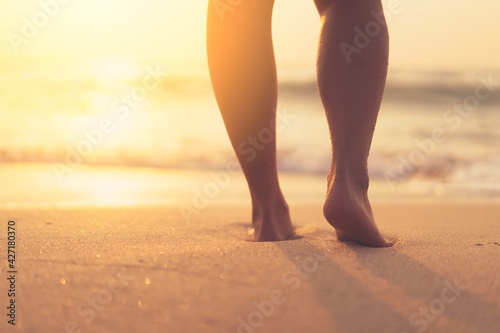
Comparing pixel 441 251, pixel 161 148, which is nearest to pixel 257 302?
pixel 441 251

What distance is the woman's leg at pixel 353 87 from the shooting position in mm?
1205

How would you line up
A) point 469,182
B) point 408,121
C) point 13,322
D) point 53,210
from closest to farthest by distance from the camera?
1. point 13,322
2. point 53,210
3. point 469,182
4. point 408,121

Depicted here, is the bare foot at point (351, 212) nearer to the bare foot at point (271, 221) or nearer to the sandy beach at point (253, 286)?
the sandy beach at point (253, 286)

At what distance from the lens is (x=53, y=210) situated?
2059mm

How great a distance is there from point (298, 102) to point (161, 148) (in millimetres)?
4130

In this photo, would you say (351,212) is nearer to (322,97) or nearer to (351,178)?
(351,178)

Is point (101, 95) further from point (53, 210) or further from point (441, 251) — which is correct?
point (441, 251)

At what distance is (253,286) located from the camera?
913 mm

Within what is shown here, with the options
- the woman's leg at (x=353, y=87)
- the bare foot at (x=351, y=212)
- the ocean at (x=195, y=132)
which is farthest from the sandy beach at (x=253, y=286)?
the ocean at (x=195, y=132)

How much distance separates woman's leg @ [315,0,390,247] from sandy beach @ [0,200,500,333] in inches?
5.8

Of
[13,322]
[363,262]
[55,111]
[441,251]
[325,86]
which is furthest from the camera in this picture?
[55,111]

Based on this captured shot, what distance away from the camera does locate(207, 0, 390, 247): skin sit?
47.1 inches

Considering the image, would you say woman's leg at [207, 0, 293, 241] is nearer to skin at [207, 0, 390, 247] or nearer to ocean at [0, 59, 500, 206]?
skin at [207, 0, 390, 247]

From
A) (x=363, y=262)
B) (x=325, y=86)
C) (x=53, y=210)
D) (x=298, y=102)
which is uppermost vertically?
(x=325, y=86)
